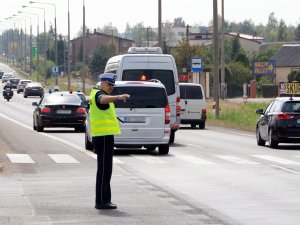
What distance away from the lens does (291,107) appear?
104 ft

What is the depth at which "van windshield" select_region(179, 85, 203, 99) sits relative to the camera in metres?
47.3

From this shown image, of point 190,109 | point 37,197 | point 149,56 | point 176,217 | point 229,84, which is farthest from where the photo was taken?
point 229,84

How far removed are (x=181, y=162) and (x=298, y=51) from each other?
124 meters

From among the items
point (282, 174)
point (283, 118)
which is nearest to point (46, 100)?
point (283, 118)

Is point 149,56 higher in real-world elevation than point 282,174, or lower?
higher

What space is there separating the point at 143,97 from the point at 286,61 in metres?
118

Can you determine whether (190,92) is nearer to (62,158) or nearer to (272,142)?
(272,142)

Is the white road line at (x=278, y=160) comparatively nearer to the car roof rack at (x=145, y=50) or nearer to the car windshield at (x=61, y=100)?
the car roof rack at (x=145, y=50)

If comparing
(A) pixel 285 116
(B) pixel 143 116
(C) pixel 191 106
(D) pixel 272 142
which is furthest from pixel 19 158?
(C) pixel 191 106

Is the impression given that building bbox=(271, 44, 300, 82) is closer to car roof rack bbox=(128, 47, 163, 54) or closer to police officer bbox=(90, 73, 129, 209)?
car roof rack bbox=(128, 47, 163, 54)

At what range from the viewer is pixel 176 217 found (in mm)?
14164

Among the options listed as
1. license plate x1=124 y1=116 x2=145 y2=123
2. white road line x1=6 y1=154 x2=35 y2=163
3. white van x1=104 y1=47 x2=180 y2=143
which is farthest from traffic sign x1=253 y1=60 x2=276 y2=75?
white road line x1=6 y1=154 x2=35 y2=163

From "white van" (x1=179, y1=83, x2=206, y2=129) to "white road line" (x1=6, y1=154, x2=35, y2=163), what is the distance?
Answer: 20370 mm

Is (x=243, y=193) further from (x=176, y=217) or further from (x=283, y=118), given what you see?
(x=283, y=118)
